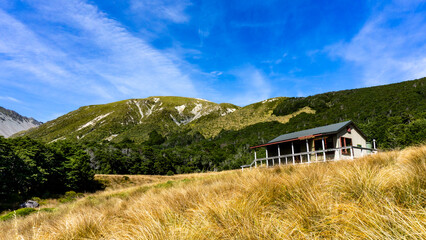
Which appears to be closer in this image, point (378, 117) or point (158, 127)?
point (378, 117)

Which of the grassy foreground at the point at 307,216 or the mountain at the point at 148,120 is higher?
the mountain at the point at 148,120

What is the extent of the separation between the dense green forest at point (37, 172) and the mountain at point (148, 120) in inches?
2219

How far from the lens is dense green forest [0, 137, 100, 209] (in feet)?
83.9

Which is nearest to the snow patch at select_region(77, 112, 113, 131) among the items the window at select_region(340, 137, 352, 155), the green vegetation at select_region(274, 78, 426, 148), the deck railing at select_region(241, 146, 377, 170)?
the green vegetation at select_region(274, 78, 426, 148)

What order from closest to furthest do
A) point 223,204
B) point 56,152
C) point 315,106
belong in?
point 223,204
point 56,152
point 315,106

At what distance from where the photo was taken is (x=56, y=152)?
→ 1465 inches

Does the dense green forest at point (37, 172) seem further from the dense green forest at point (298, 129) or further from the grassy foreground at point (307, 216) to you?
the grassy foreground at point (307, 216)

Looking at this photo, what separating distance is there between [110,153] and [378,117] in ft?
232

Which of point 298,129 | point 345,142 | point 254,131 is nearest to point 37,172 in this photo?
point 345,142

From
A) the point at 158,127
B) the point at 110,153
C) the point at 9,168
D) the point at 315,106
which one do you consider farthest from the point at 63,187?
the point at 158,127

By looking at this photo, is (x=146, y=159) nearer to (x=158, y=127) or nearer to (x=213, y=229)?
(x=213, y=229)

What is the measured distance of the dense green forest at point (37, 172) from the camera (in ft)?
83.9

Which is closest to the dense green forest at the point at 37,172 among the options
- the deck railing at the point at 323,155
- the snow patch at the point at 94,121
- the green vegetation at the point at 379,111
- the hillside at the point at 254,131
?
the hillside at the point at 254,131

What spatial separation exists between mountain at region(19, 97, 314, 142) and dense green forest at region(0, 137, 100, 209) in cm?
5637
